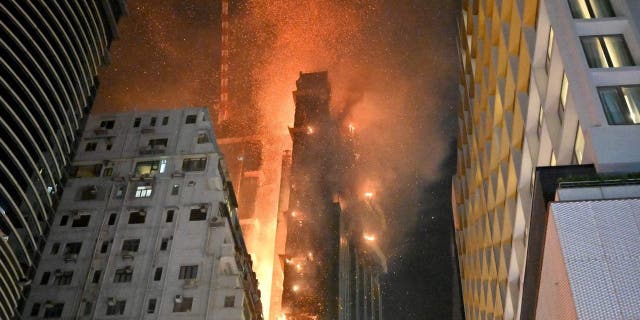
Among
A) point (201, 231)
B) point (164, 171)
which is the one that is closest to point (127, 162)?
point (164, 171)

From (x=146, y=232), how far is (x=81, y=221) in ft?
17.4

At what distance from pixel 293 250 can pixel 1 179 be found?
3995cm

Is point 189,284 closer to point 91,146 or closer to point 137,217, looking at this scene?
point 137,217

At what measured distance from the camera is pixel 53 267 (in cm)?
4694

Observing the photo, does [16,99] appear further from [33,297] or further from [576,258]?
[576,258]

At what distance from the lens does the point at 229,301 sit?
44875 mm

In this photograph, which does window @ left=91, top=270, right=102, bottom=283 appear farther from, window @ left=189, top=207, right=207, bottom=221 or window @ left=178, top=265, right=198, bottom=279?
window @ left=189, top=207, right=207, bottom=221

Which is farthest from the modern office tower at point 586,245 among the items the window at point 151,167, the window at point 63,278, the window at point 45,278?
the window at point 151,167

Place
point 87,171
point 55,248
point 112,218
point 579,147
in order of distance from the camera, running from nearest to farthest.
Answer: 1. point 579,147
2. point 55,248
3. point 112,218
4. point 87,171

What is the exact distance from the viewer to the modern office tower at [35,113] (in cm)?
3888

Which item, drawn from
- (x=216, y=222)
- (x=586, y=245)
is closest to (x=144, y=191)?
(x=216, y=222)

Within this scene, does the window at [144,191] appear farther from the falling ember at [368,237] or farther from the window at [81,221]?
the falling ember at [368,237]

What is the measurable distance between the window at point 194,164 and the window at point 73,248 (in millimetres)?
9561

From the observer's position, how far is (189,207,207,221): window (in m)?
48.7
